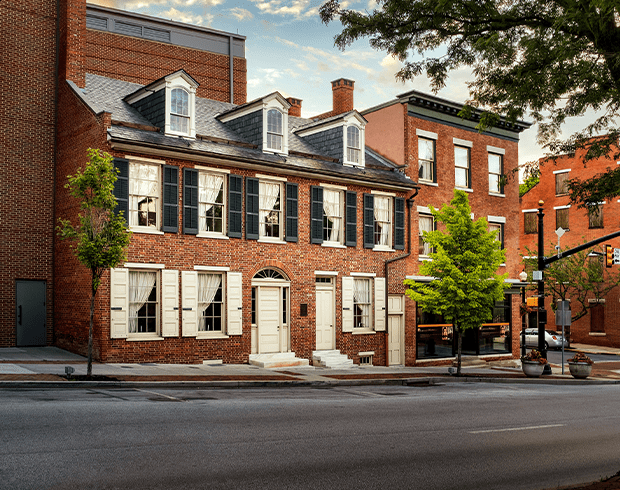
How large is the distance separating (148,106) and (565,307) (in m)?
17.6

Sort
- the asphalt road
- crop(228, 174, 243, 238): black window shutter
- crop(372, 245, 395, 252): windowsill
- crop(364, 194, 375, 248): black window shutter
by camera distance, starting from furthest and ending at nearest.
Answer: crop(372, 245, 395, 252): windowsill
crop(364, 194, 375, 248): black window shutter
crop(228, 174, 243, 238): black window shutter
the asphalt road

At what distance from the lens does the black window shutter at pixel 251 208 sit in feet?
72.3

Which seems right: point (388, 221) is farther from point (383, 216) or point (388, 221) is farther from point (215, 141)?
point (215, 141)

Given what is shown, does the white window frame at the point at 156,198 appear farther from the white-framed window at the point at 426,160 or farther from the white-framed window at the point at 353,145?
the white-framed window at the point at 426,160

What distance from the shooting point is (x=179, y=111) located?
848 inches

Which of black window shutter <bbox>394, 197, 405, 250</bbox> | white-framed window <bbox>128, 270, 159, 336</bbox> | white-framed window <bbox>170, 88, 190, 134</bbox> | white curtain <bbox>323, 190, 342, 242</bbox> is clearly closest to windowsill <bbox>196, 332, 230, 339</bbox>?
white-framed window <bbox>128, 270, 159, 336</bbox>

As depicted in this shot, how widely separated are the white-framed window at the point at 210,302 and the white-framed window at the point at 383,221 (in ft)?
24.0

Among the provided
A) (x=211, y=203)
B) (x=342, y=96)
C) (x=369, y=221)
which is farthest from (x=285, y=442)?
(x=342, y=96)

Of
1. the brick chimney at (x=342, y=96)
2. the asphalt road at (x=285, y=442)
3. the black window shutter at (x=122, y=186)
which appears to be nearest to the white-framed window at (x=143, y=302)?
the black window shutter at (x=122, y=186)

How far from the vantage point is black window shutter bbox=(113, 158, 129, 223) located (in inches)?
754

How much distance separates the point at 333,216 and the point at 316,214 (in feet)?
3.24

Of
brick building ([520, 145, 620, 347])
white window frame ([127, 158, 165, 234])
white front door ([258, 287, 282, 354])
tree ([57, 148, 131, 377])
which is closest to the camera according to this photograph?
tree ([57, 148, 131, 377])

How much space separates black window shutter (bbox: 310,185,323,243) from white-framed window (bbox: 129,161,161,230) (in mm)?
6019

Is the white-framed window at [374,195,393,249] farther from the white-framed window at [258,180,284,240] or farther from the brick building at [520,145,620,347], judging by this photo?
the brick building at [520,145,620,347]
